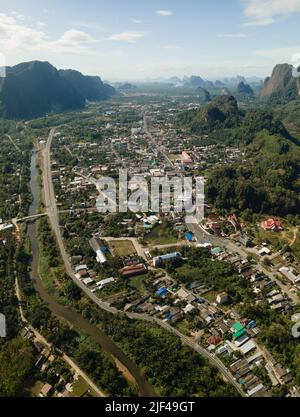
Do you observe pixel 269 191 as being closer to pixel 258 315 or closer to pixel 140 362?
pixel 258 315

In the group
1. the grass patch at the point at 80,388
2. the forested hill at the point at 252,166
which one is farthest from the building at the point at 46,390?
the forested hill at the point at 252,166

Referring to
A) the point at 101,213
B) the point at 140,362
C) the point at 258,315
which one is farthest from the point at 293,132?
the point at 140,362

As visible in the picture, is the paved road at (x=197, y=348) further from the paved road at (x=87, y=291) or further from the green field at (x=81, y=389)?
the green field at (x=81, y=389)

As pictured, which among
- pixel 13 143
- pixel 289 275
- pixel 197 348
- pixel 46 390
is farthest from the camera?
pixel 13 143

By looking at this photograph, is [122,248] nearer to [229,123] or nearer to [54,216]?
[54,216]
